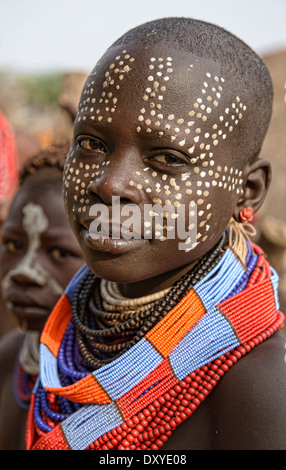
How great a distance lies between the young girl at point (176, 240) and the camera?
1497mm

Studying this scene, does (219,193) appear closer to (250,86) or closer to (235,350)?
(250,86)

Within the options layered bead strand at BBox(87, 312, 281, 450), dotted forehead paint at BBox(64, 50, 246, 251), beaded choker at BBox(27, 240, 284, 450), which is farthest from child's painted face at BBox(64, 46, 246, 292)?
layered bead strand at BBox(87, 312, 281, 450)

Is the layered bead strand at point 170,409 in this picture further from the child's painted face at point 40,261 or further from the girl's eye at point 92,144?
the child's painted face at point 40,261

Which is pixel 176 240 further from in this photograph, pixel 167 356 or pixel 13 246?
pixel 13 246

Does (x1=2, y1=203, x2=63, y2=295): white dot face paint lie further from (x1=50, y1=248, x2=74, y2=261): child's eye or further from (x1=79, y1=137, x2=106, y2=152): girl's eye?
(x1=79, y1=137, x2=106, y2=152): girl's eye

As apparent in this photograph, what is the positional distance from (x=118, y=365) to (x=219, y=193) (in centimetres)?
62

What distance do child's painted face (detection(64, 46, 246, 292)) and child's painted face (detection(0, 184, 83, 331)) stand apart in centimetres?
80

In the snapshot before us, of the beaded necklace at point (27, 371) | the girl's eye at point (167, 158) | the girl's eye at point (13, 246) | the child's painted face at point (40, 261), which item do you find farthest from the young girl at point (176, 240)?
the girl's eye at point (13, 246)

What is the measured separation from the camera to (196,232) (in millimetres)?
1565

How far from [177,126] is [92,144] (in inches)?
11.3

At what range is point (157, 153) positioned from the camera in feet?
4.97

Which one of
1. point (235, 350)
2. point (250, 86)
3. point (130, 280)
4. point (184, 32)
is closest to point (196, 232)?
point (130, 280)

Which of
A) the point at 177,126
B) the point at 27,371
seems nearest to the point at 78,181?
the point at 177,126

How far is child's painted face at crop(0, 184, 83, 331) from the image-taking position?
2383mm
